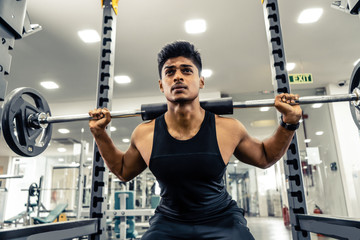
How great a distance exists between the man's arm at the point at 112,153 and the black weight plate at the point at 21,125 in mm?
291

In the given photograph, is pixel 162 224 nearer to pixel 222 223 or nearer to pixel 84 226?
pixel 222 223

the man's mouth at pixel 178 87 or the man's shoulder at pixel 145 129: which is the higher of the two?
the man's mouth at pixel 178 87

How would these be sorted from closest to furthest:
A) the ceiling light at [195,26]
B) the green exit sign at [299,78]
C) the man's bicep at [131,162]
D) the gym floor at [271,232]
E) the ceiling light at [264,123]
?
the man's bicep at [131,162] → the ceiling light at [195,26] → the green exit sign at [299,78] → the gym floor at [271,232] → the ceiling light at [264,123]

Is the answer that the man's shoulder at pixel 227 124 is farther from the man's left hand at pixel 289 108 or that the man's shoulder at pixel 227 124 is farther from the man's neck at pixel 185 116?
the man's left hand at pixel 289 108

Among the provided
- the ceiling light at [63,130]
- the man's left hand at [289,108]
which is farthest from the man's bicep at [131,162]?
the ceiling light at [63,130]

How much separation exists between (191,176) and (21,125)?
0.77 m

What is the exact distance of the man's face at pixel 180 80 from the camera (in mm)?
1153

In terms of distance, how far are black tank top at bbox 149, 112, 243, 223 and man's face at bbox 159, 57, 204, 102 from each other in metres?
0.17

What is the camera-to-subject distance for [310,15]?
10.4 ft

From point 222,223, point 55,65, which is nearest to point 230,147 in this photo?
point 222,223

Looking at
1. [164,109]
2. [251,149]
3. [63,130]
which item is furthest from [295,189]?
[63,130]

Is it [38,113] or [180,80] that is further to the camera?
[38,113]

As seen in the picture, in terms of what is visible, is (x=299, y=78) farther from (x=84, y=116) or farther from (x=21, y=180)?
(x=21, y=180)

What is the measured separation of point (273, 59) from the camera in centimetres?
140
